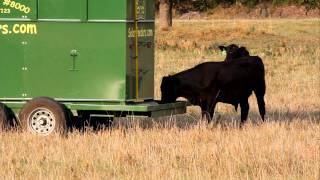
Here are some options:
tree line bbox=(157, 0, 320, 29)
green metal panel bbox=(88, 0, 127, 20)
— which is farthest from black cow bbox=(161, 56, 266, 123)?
tree line bbox=(157, 0, 320, 29)

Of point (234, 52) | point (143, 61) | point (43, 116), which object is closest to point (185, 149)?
point (43, 116)

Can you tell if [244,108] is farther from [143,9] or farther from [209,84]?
[143,9]

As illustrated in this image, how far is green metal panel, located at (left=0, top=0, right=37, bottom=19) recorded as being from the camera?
14.3m

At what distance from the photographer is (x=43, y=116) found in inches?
553

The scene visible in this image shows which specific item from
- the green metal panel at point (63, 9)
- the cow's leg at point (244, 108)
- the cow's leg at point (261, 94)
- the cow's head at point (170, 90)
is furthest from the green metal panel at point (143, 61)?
the cow's leg at point (261, 94)

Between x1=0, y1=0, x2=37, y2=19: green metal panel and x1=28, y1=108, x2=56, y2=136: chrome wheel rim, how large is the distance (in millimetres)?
1425

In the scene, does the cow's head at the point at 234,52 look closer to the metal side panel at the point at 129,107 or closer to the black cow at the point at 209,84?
the black cow at the point at 209,84

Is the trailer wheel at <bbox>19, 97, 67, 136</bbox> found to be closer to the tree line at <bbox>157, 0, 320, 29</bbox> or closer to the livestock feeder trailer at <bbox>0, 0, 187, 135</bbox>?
the livestock feeder trailer at <bbox>0, 0, 187, 135</bbox>

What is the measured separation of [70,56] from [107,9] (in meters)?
0.87

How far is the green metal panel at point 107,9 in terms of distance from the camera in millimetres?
14148

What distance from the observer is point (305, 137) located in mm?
13586

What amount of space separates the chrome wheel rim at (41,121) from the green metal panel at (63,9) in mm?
1409

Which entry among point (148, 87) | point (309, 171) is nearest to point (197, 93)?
point (148, 87)

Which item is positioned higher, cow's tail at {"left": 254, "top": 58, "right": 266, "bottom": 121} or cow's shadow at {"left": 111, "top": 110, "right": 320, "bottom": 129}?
cow's tail at {"left": 254, "top": 58, "right": 266, "bottom": 121}
